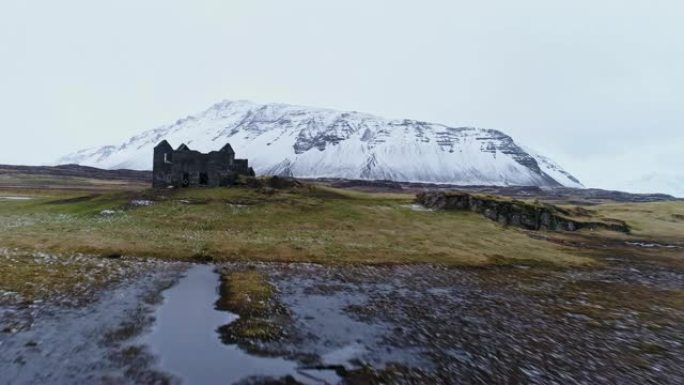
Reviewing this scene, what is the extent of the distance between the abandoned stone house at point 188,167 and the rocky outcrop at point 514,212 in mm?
39276

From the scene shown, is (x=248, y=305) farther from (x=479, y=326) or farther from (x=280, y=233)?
(x=280, y=233)

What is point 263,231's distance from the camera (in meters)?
52.2

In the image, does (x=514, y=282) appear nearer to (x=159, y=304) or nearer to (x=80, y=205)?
(x=159, y=304)

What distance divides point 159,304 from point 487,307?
63.9 ft

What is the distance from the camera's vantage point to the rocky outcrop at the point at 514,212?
77.2 metres

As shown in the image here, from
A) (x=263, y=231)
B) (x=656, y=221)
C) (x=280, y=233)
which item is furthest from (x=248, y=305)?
(x=656, y=221)

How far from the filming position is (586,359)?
19578 mm

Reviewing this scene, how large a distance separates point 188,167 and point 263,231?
39.4 m

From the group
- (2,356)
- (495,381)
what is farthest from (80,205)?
(495,381)

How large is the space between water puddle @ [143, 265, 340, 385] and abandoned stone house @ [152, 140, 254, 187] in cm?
6141

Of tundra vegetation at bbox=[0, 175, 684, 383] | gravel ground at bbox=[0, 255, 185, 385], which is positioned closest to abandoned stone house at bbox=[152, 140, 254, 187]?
tundra vegetation at bbox=[0, 175, 684, 383]

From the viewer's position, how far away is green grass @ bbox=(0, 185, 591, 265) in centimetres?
4125

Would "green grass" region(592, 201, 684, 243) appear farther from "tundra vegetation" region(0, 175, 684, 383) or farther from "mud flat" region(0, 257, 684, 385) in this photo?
"mud flat" region(0, 257, 684, 385)

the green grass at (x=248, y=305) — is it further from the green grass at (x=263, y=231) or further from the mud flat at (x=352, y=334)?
the green grass at (x=263, y=231)
